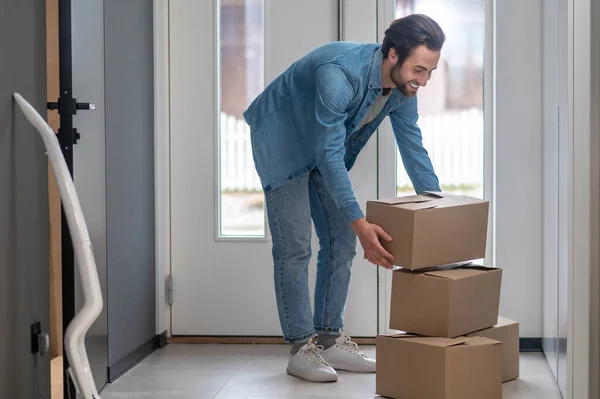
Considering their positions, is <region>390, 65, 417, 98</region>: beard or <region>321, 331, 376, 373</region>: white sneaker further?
<region>321, 331, 376, 373</region>: white sneaker

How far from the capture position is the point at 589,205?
1.92 metres

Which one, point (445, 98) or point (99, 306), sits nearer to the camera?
point (99, 306)

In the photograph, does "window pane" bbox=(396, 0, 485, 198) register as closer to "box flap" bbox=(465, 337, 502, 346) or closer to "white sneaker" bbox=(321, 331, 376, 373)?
"white sneaker" bbox=(321, 331, 376, 373)

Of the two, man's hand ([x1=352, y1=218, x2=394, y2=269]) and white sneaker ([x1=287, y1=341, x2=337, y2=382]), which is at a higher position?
man's hand ([x1=352, y1=218, x2=394, y2=269])

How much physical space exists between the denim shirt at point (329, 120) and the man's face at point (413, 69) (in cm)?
6

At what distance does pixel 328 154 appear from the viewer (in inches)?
91.6

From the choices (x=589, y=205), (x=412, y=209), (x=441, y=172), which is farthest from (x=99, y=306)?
(x=441, y=172)

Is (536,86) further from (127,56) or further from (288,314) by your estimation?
(127,56)

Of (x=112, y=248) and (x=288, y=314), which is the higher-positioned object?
(x=112, y=248)

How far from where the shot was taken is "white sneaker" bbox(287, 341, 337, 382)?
257 centimetres

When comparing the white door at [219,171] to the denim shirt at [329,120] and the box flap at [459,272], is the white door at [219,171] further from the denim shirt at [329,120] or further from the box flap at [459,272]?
the box flap at [459,272]

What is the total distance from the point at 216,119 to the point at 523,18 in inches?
47.4

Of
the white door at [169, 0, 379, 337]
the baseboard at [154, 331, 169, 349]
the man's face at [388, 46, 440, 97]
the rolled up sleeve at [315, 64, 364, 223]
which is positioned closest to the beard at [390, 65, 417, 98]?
the man's face at [388, 46, 440, 97]

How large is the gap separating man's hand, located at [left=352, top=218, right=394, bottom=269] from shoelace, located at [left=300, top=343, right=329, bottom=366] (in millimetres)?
494
